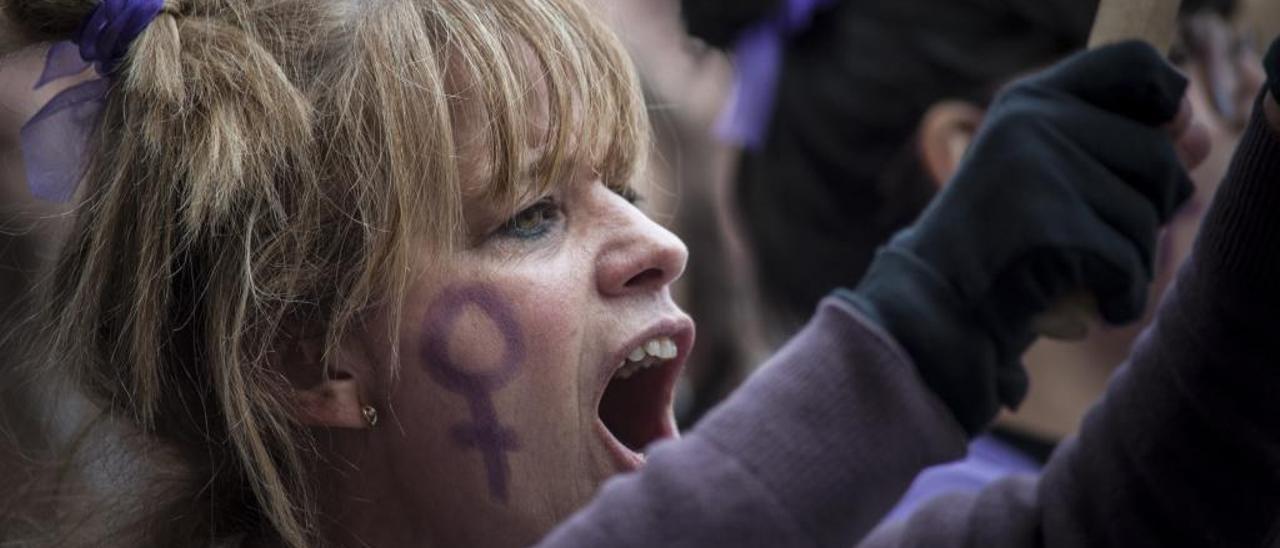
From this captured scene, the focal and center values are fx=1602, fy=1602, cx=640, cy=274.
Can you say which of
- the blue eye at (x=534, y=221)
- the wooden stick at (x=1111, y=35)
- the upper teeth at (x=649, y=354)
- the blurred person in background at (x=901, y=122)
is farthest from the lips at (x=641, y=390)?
the blurred person in background at (x=901, y=122)

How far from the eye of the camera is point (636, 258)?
130 centimetres

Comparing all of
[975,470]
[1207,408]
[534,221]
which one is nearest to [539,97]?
[534,221]

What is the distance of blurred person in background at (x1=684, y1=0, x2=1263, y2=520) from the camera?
2.01 meters

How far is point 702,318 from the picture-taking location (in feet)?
9.73

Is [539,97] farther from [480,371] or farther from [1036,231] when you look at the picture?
[1036,231]

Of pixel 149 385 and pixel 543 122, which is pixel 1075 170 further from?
pixel 149 385

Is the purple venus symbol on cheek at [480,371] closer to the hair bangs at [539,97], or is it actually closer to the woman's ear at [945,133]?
the hair bangs at [539,97]

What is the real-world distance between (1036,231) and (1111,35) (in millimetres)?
175

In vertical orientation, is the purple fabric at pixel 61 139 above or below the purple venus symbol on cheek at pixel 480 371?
above

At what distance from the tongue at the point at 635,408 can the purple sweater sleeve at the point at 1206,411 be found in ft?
1.24

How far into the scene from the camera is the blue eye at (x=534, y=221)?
Answer: 1320 mm

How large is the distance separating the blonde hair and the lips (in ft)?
0.51

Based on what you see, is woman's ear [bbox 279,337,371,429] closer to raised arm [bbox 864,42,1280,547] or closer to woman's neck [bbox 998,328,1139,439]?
raised arm [bbox 864,42,1280,547]

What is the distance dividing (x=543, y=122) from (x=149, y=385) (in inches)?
15.2
